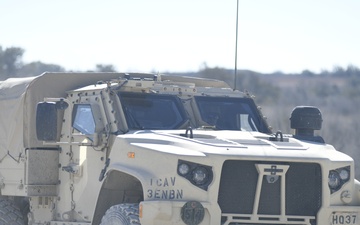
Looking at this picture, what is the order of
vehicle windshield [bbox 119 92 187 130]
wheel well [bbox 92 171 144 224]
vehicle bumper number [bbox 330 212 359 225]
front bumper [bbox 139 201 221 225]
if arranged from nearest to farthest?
front bumper [bbox 139 201 221 225] → vehicle bumper number [bbox 330 212 359 225] → wheel well [bbox 92 171 144 224] → vehicle windshield [bbox 119 92 187 130]

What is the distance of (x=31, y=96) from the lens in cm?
1184

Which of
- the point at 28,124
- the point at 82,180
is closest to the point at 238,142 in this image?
the point at 82,180

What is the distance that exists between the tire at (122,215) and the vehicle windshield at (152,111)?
1.10 meters

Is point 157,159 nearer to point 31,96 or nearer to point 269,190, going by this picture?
point 269,190

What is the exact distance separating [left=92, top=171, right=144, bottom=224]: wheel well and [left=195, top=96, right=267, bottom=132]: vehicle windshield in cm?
121

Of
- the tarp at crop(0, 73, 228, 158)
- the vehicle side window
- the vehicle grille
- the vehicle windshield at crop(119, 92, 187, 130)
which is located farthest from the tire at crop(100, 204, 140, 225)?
the tarp at crop(0, 73, 228, 158)

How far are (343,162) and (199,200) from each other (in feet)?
5.00

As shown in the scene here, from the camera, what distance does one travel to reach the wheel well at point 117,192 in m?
10.0

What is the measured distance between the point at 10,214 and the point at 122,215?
10.4 feet

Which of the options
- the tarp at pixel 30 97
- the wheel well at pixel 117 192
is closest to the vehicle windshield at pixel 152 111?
the wheel well at pixel 117 192

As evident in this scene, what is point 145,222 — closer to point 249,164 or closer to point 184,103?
point 249,164

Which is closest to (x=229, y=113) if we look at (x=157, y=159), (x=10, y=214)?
(x=157, y=159)

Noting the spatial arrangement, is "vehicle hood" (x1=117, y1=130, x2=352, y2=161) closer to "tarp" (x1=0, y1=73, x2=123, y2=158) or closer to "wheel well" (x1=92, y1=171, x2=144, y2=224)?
"wheel well" (x1=92, y1=171, x2=144, y2=224)

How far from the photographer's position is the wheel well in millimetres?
10039
